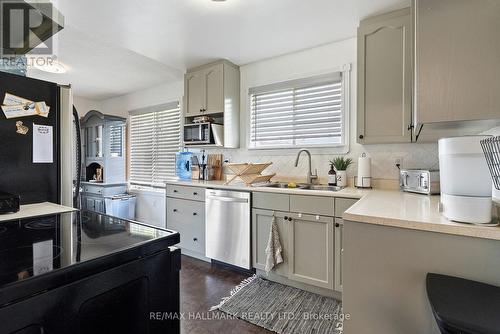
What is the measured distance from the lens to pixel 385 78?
2.05 metres

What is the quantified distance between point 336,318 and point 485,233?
1.32m

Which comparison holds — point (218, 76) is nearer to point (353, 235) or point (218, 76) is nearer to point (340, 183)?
point (340, 183)

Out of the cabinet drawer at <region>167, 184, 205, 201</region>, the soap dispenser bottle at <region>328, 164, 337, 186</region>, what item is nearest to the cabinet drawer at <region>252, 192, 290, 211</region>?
the soap dispenser bottle at <region>328, 164, 337, 186</region>

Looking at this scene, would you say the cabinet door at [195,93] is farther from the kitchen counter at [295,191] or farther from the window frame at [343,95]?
the kitchen counter at [295,191]

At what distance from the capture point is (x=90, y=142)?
4512mm

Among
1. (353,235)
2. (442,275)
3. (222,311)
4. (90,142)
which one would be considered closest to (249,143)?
(222,311)

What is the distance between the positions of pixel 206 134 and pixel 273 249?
1.65 meters

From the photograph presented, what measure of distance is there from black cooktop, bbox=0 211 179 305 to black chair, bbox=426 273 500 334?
87cm

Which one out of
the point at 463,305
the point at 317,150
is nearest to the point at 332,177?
the point at 317,150

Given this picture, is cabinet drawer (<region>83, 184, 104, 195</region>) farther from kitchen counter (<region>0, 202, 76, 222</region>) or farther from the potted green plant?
the potted green plant

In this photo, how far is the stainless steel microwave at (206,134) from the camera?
310 cm

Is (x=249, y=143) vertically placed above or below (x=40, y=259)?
above

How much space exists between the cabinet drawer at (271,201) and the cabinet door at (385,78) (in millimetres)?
875


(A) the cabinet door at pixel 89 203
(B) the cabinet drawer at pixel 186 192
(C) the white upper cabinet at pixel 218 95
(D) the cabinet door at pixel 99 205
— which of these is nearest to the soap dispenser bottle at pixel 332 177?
(C) the white upper cabinet at pixel 218 95
